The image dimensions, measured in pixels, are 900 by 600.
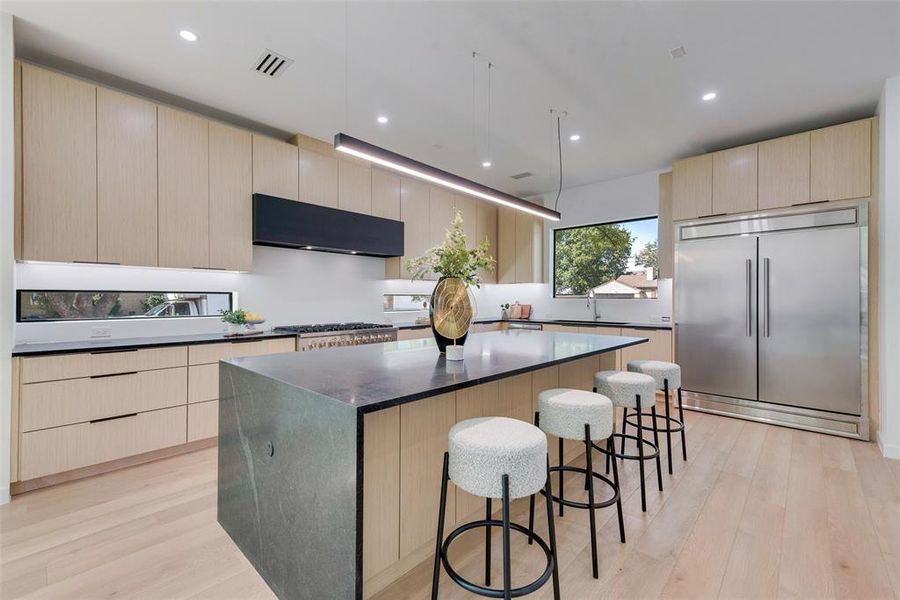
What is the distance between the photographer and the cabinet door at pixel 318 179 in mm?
3920

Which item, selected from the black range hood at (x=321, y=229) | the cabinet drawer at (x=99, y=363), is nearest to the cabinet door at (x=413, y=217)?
the black range hood at (x=321, y=229)

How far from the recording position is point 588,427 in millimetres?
1839

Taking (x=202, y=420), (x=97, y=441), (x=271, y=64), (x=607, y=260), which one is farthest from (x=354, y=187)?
(x=607, y=260)

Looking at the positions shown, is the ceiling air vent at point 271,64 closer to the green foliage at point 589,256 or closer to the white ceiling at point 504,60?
the white ceiling at point 504,60

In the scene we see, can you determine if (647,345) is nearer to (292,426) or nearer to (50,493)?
(292,426)

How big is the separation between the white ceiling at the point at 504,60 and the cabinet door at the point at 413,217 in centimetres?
91

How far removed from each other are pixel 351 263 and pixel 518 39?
2943 mm

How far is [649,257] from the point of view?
5180 millimetres

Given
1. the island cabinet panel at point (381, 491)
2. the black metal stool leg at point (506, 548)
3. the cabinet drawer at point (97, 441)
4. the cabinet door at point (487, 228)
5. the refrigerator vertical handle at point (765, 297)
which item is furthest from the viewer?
the cabinet door at point (487, 228)

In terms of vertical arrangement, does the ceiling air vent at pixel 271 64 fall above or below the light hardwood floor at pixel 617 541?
above

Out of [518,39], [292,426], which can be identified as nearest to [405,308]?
[518,39]

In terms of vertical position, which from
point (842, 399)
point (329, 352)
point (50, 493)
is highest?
point (329, 352)

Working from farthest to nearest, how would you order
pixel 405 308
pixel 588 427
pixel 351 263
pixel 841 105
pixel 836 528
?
pixel 405 308 < pixel 351 263 < pixel 841 105 < pixel 836 528 < pixel 588 427

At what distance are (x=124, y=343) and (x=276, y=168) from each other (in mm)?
1918
